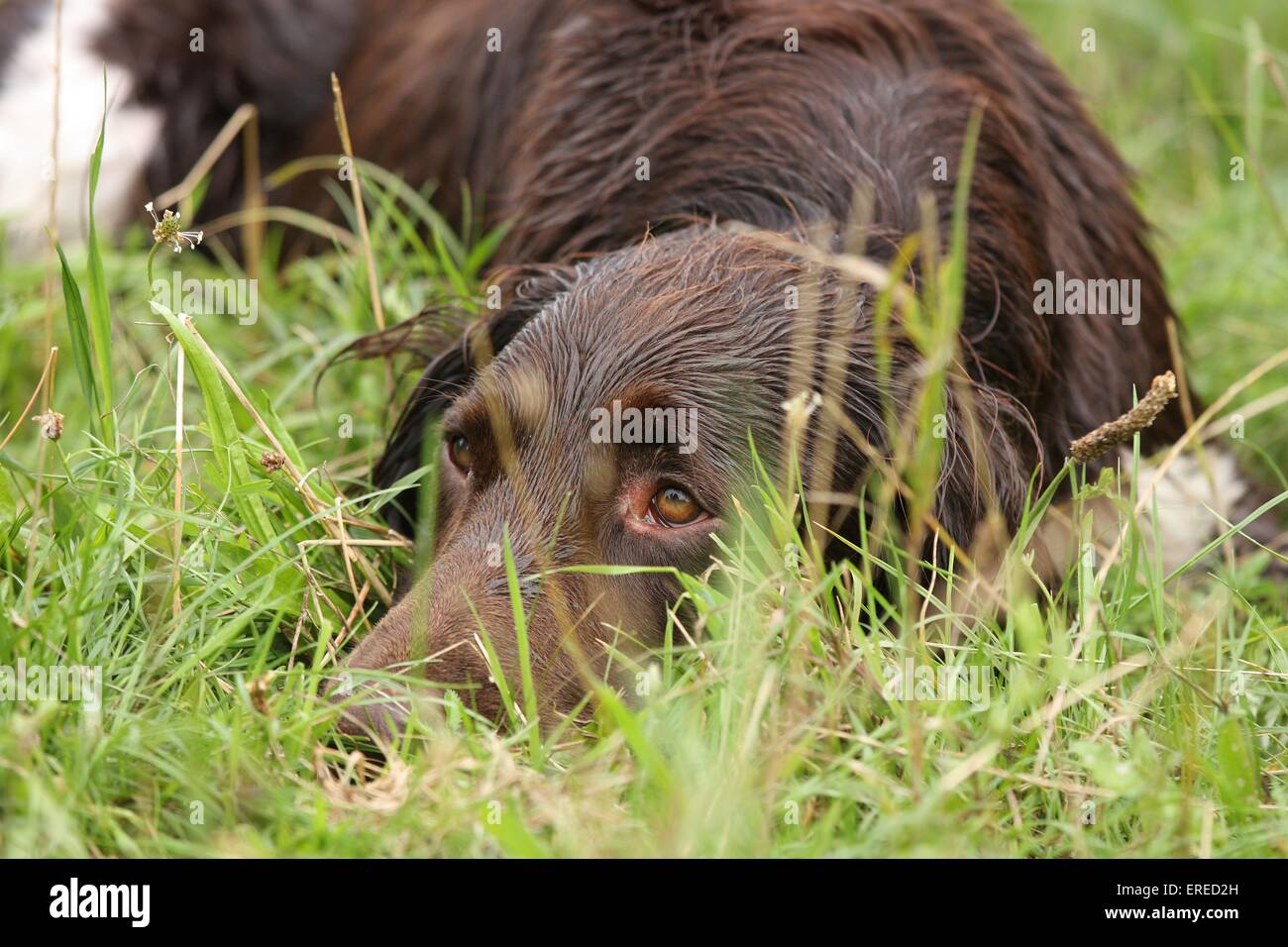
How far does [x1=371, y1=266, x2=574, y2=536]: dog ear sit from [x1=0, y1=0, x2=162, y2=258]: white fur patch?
6.33 feet

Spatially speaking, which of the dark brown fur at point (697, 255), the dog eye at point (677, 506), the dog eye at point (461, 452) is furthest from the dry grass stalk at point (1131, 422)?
the dog eye at point (461, 452)

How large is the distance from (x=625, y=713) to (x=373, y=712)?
16.3 inches

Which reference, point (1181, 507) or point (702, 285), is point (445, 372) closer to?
point (702, 285)

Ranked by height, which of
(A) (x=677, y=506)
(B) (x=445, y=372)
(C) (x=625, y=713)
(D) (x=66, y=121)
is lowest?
(C) (x=625, y=713)

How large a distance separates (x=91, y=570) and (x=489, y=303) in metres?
1.03

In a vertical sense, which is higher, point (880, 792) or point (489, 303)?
point (489, 303)

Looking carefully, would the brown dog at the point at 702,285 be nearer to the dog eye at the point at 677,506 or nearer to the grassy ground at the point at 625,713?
the dog eye at the point at 677,506

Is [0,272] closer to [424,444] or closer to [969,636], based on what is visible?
[424,444]

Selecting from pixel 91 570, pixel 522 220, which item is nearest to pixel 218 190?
pixel 522 220

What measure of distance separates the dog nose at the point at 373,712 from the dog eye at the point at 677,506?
0.54 meters

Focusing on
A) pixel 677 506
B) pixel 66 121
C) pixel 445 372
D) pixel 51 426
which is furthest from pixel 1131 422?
pixel 66 121

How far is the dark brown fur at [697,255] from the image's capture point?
245 cm

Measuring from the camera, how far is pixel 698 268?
8.84 feet

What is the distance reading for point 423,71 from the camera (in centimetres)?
437
